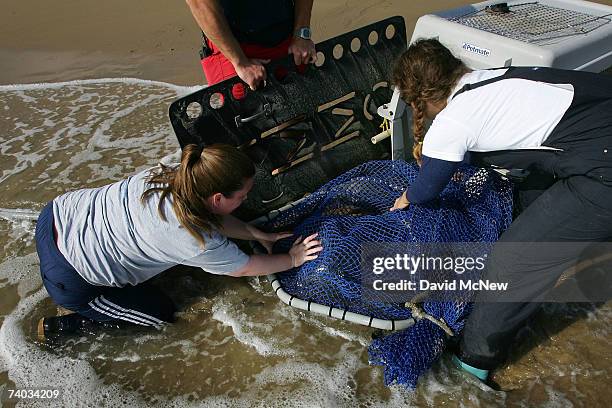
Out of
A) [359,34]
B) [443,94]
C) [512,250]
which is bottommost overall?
[512,250]

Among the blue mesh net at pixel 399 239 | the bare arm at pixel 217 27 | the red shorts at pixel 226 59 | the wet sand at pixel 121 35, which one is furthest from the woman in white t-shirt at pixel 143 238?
the wet sand at pixel 121 35

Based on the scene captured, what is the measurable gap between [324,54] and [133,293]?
2.00m

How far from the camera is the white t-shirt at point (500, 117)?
2.08 m

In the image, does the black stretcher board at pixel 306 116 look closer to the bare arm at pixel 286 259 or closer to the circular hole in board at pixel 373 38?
the circular hole in board at pixel 373 38

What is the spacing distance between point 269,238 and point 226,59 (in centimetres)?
125

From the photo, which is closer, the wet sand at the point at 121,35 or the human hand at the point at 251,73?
the human hand at the point at 251,73

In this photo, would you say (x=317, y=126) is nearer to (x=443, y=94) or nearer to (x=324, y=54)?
(x=324, y=54)

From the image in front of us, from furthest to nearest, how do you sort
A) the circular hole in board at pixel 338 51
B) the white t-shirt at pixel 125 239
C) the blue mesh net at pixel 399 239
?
the circular hole in board at pixel 338 51
the blue mesh net at pixel 399 239
the white t-shirt at pixel 125 239

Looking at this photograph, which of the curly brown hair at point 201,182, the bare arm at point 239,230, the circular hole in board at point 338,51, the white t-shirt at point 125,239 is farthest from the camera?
the circular hole in board at point 338,51

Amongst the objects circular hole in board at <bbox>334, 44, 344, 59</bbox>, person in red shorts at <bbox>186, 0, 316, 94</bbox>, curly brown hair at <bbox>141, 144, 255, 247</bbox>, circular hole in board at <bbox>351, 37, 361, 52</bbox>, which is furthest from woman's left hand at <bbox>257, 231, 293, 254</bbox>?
circular hole in board at <bbox>351, 37, 361, 52</bbox>

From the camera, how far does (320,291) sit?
9.27 ft

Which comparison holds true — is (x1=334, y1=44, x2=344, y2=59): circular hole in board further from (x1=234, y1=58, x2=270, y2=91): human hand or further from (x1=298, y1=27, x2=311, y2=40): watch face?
(x1=234, y1=58, x2=270, y2=91): human hand

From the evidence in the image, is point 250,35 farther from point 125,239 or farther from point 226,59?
point 125,239

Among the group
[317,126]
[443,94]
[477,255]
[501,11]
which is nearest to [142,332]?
[317,126]
